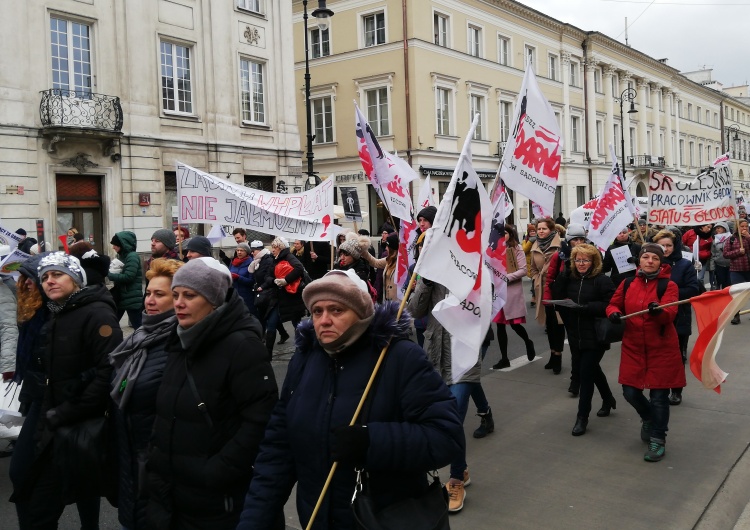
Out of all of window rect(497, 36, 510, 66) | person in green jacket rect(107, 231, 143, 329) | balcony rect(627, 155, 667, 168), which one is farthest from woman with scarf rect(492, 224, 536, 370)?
balcony rect(627, 155, 667, 168)

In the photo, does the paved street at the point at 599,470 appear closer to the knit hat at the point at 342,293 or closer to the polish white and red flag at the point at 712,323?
the polish white and red flag at the point at 712,323

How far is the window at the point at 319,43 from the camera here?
3425cm

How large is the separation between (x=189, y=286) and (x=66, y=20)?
18288 millimetres

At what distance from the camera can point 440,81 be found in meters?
33.0

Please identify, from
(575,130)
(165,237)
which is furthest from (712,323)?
(575,130)

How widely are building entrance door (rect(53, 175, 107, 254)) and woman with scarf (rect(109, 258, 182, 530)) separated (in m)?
16.4

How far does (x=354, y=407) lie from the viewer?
98.1 inches

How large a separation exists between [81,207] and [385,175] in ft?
43.2

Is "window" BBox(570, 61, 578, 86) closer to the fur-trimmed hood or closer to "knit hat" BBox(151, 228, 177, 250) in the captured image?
"knit hat" BBox(151, 228, 177, 250)

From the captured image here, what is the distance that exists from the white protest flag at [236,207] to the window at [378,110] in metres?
24.4

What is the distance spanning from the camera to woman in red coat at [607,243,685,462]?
17.3ft

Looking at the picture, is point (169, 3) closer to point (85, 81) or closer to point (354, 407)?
point (85, 81)

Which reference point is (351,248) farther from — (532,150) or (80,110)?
(80,110)

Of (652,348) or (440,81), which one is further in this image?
(440,81)
